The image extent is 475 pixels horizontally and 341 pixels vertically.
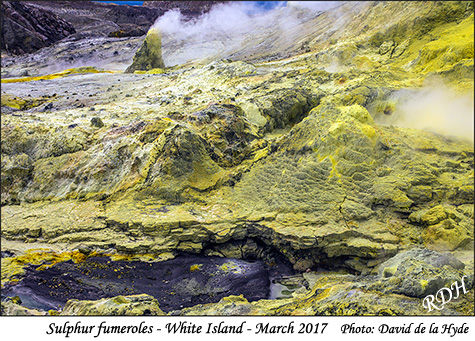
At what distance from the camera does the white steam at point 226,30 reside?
17.8 metres

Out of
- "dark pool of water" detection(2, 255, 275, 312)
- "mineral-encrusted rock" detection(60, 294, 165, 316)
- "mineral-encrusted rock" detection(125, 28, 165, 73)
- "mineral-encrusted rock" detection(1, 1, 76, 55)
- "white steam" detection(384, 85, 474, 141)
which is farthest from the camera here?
"mineral-encrusted rock" detection(1, 1, 76, 55)

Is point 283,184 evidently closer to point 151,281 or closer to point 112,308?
point 151,281

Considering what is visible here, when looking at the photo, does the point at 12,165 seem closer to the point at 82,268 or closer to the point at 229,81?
the point at 82,268

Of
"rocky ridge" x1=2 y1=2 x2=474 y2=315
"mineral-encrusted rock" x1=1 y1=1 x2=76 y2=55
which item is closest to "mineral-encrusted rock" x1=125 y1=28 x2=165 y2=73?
"rocky ridge" x1=2 y1=2 x2=474 y2=315

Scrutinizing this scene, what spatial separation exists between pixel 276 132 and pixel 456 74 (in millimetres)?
4498

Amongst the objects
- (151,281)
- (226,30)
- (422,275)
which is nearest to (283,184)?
(151,281)

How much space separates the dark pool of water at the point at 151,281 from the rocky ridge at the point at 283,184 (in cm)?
28

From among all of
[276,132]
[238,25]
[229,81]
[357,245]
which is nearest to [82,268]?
[357,245]

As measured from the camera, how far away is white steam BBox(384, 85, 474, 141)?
6.58 metres

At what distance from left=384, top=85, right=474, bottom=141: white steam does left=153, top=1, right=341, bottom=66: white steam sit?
8791mm

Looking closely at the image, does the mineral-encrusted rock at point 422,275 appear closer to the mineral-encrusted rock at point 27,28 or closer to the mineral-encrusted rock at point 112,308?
the mineral-encrusted rock at point 112,308

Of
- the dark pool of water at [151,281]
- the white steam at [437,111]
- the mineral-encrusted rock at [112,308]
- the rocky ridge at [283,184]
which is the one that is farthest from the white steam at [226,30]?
the mineral-encrusted rock at [112,308]

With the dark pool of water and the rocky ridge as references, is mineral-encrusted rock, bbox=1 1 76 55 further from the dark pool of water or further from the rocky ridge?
the dark pool of water

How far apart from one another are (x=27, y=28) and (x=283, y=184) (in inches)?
1111
